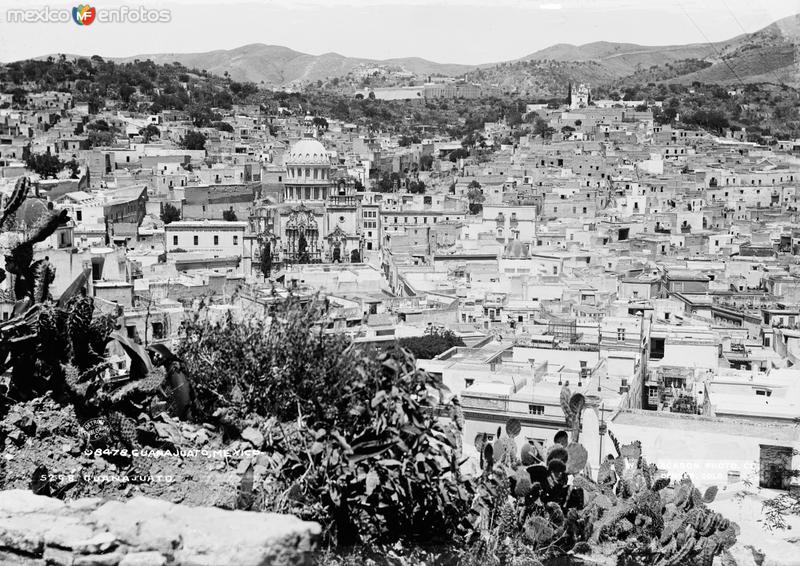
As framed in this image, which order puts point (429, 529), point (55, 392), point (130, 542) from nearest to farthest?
point (130, 542) → point (429, 529) → point (55, 392)

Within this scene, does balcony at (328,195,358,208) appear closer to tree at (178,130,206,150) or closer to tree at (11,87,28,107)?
tree at (178,130,206,150)

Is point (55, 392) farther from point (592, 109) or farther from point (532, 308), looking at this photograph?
point (592, 109)

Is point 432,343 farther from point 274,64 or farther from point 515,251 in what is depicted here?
point 274,64

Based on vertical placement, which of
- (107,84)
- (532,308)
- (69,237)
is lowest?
(532,308)

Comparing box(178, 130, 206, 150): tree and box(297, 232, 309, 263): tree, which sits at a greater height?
box(178, 130, 206, 150): tree

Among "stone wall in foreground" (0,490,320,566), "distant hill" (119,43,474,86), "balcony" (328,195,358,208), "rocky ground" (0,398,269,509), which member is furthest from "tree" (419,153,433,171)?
"distant hill" (119,43,474,86)

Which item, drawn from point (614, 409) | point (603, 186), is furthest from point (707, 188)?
point (614, 409)

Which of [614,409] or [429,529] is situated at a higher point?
[429,529]
